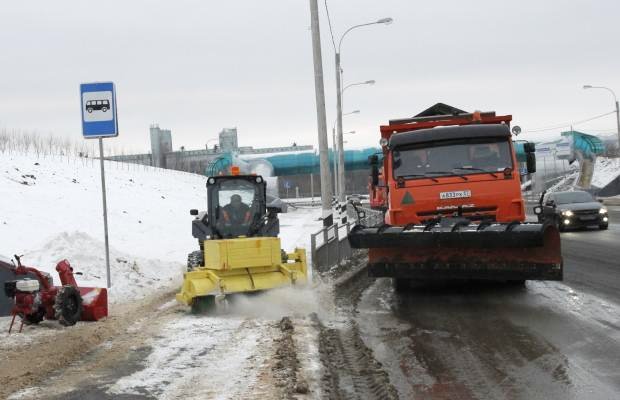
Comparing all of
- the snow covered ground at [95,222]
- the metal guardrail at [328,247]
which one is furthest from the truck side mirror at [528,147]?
the snow covered ground at [95,222]

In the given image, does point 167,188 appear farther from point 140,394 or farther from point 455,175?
point 140,394

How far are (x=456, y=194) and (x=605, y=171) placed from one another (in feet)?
190

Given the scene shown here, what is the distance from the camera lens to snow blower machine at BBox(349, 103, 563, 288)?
32.0ft

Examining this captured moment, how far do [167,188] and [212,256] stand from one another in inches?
1254

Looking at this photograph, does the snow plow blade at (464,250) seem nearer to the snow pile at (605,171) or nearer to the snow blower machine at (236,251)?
the snow blower machine at (236,251)

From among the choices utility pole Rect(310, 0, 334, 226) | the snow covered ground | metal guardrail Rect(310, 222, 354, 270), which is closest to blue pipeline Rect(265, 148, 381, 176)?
the snow covered ground

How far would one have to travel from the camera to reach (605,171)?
6331 cm

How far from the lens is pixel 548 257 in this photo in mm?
9797

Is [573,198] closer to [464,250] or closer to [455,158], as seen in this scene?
[455,158]

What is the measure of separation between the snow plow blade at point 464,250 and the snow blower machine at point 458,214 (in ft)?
0.05

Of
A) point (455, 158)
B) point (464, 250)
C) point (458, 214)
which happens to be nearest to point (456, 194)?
point (458, 214)

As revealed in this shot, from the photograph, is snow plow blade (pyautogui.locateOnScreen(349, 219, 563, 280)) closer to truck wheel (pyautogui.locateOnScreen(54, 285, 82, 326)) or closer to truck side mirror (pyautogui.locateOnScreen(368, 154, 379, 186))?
truck side mirror (pyautogui.locateOnScreen(368, 154, 379, 186))

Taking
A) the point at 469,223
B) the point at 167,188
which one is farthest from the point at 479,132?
the point at 167,188

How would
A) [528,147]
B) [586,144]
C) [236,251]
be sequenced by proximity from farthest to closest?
[586,144] → [528,147] → [236,251]
